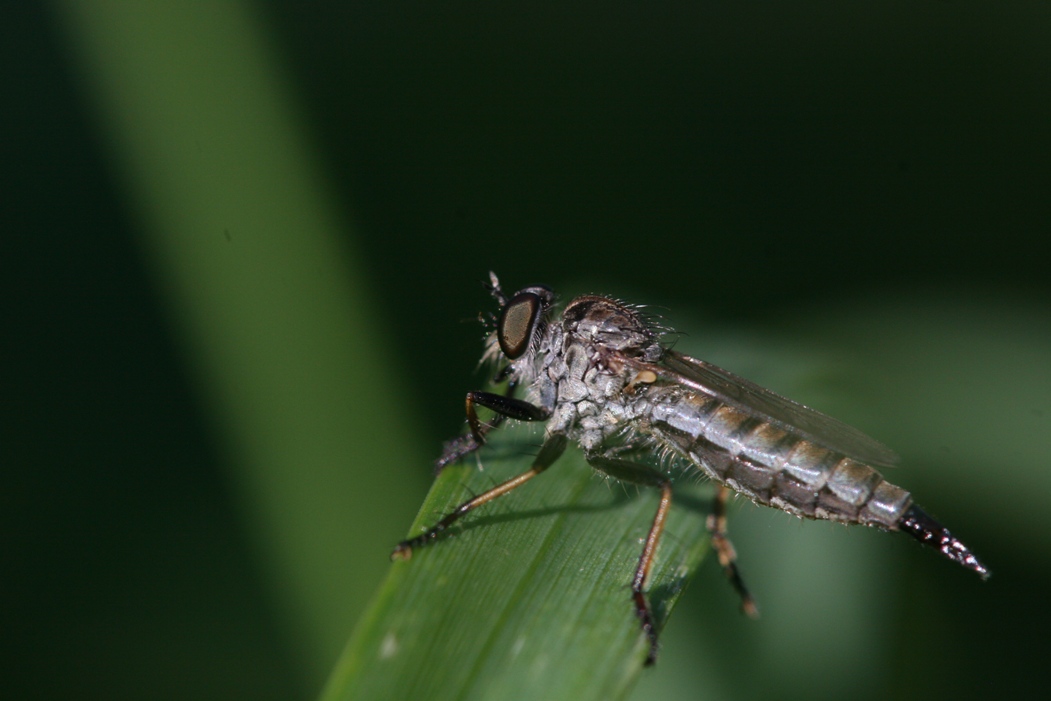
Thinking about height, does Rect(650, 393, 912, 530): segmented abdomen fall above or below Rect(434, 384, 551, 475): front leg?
below

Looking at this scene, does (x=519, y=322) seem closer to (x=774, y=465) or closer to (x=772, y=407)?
(x=772, y=407)

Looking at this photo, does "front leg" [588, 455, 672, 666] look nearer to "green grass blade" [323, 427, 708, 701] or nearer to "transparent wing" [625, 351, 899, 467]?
"green grass blade" [323, 427, 708, 701]

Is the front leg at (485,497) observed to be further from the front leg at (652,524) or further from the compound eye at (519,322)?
the compound eye at (519,322)

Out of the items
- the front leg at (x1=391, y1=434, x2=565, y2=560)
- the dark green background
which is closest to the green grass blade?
the front leg at (x1=391, y1=434, x2=565, y2=560)

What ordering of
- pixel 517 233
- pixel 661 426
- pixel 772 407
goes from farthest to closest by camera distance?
pixel 517 233, pixel 661 426, pixel 772 407

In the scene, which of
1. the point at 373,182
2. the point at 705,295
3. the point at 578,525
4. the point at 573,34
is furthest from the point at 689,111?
the point at 578,525

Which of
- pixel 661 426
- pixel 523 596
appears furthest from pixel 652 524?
pixel 523 596
